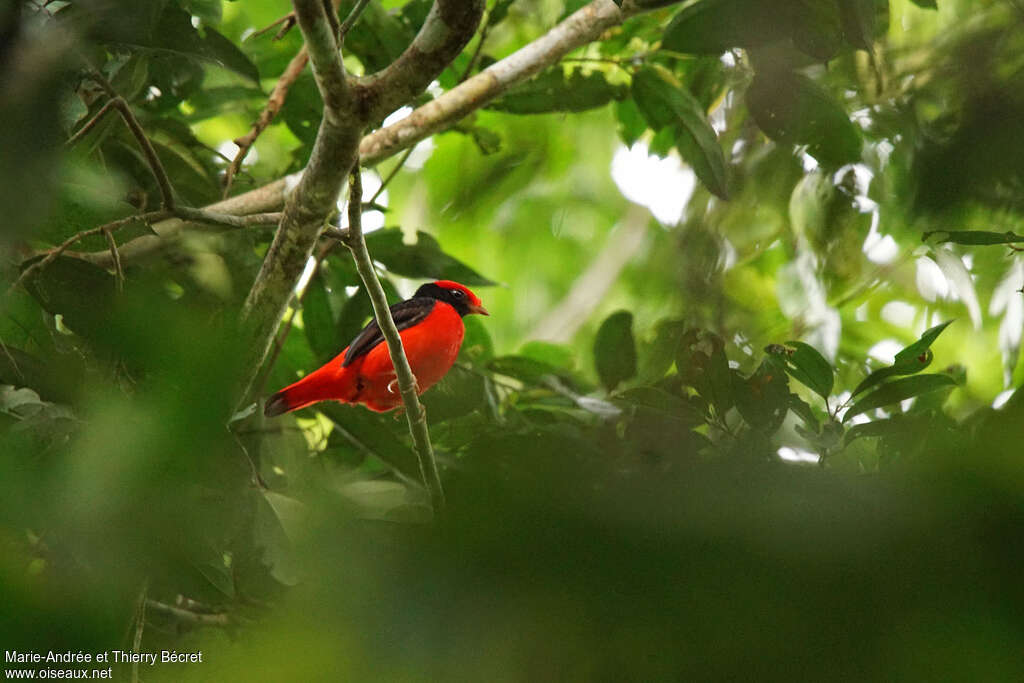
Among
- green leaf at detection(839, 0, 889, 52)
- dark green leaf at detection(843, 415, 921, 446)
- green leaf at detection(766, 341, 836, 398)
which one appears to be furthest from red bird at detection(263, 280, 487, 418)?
dark green leaf at detection(843, 415, 921, 446)

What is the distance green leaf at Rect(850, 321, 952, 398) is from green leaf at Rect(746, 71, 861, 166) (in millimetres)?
419

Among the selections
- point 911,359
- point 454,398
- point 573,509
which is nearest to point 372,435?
point 454,398

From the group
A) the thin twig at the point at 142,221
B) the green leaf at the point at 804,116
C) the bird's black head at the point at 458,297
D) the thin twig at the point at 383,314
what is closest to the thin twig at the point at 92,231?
the thin twig at the point at 142,221

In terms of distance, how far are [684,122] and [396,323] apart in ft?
4.27

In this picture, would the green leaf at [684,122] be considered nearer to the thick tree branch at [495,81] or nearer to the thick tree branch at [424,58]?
the thick tree branch at [495,81]

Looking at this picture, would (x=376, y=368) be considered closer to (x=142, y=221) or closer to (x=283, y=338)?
(x=283, y=338)

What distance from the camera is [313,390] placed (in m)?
3.18

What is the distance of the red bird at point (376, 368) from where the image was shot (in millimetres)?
3131

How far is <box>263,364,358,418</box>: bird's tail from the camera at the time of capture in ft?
10.2

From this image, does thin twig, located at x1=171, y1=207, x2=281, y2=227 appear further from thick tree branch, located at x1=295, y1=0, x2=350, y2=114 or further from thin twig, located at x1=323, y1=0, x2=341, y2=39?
thin twig, located at x1=323, y1=0, x2=341, y2=39

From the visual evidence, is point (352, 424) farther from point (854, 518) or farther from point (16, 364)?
point (854, 518)

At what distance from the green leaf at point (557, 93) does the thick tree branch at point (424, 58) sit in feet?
5.02

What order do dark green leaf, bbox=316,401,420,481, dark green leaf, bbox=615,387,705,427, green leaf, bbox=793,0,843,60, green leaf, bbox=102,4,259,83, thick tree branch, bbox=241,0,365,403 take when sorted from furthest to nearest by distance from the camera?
dark green leaf, bbox=316,401,420,481, green leaf, bbox=102,4,259,83, thick tree branch, bbox=241,0,365,403, dark green leaf, bbox=615,387,705,427, green leaf, bbox=793,0,843,60

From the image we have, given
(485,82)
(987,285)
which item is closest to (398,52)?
(485,82)
